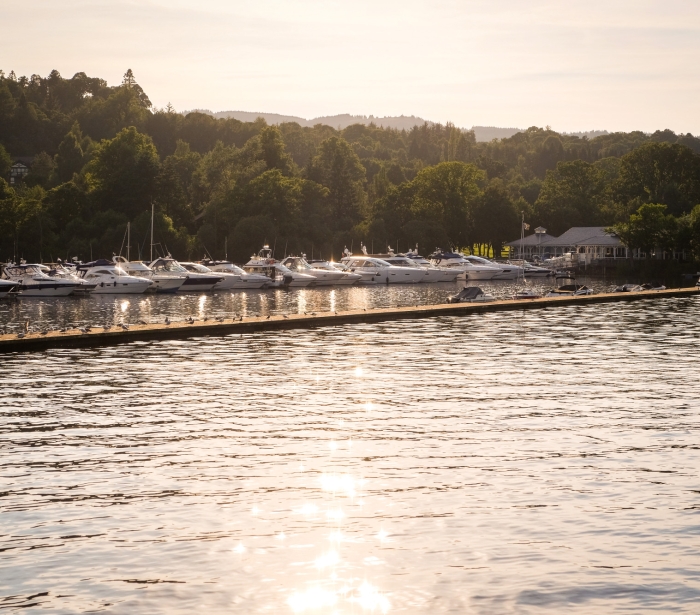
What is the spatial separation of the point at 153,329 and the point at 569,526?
31981 millimetres

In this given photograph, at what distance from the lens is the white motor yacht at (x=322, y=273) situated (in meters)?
118

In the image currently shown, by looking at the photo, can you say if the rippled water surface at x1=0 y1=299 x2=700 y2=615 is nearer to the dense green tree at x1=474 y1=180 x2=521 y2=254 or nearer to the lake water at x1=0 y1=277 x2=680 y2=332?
the lake water at x1=0 y1=277 x2=680 y2=332

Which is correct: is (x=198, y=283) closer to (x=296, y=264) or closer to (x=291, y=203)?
(x=296, y=264)

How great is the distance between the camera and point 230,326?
4916 cm

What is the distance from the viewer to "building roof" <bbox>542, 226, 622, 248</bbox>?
16788 cm

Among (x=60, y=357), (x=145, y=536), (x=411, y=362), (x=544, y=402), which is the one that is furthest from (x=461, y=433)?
(x=60, y=357)

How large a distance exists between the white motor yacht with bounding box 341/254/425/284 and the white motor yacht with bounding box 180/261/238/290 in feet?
66.1

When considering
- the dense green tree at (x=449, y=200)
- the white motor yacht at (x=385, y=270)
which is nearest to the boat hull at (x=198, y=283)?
the white motor yacht at (x=385, y=270)

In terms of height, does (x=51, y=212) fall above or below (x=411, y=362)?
above

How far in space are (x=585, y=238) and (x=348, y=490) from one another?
526 ft

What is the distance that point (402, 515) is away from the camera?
17.2 meters

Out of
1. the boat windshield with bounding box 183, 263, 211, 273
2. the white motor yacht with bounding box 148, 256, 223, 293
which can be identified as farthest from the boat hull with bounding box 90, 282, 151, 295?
the boat windshield with bounding box 183, 263, 211, 273

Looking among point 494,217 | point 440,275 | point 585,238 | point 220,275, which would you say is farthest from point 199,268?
point 585,238

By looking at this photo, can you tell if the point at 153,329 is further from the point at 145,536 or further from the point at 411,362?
the point at 145,536
